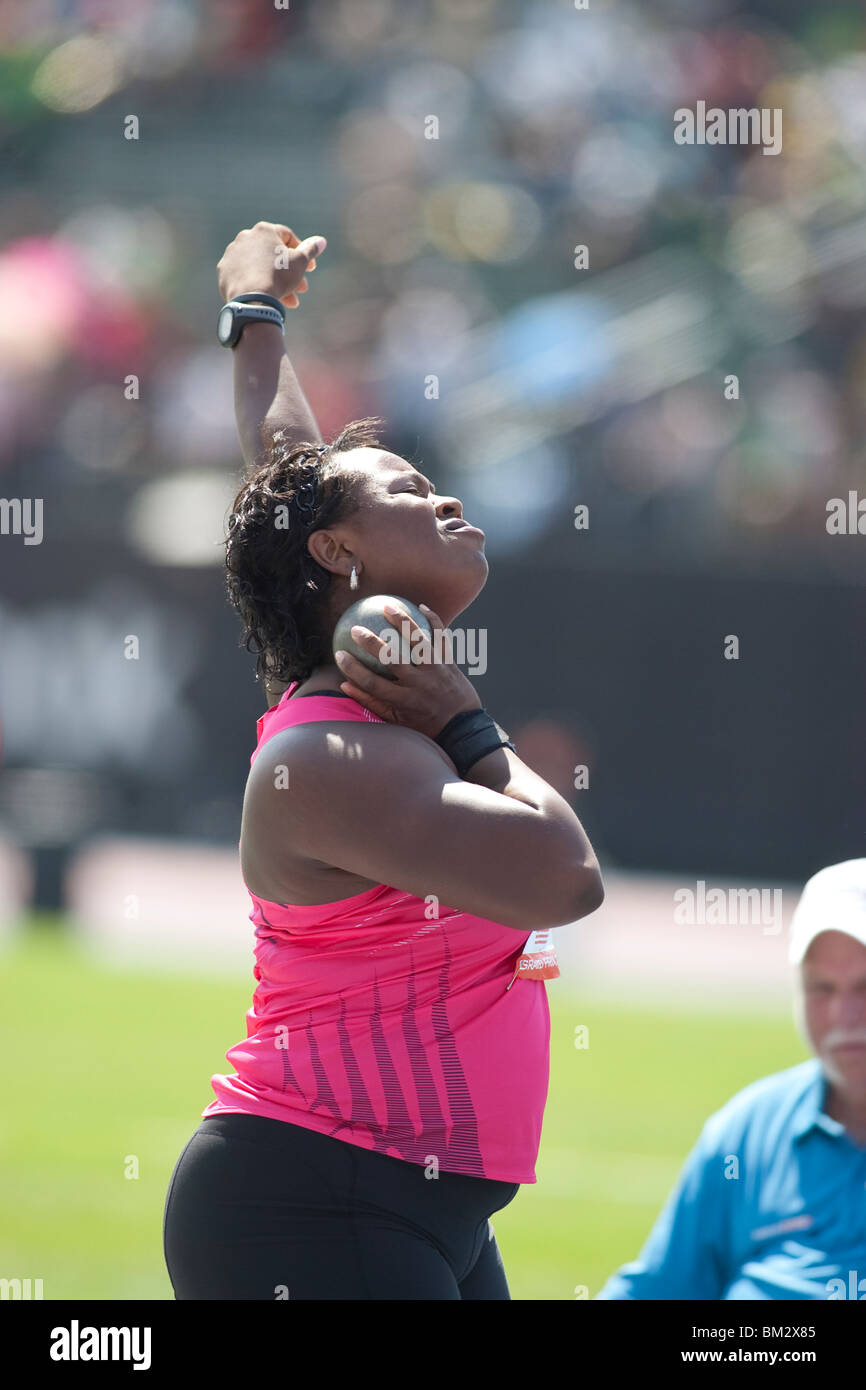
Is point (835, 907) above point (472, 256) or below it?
below

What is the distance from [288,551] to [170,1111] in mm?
5457

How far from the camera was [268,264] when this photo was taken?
329 centimetres

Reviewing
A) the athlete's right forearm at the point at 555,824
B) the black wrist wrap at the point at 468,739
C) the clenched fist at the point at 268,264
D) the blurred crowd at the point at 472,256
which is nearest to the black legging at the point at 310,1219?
the athlete's right forearm at the point at 555,824

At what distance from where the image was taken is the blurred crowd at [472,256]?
12.9 metres

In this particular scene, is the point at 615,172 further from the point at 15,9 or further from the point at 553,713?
the point at 15,9

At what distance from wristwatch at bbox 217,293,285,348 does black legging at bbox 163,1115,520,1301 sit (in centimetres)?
147

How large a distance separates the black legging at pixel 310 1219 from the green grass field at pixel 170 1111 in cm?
255

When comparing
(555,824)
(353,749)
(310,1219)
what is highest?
(353,749)

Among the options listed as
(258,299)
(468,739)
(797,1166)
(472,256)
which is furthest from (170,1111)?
(472,256)

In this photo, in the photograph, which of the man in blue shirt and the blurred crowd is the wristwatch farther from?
the blurred crowd

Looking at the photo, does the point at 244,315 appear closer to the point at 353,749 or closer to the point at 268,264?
the point at 268,264

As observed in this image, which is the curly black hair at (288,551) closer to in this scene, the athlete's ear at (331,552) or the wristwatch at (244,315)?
the athlete's ear at (331,552)

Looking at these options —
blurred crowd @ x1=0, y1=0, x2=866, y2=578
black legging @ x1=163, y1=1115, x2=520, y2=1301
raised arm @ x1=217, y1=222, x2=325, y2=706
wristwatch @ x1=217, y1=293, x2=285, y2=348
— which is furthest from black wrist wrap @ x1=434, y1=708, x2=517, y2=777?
blurred crowd @ x1=0, y1=0, x2=866, y2=578

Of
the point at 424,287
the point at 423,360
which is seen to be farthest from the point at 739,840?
the point at 424,287
